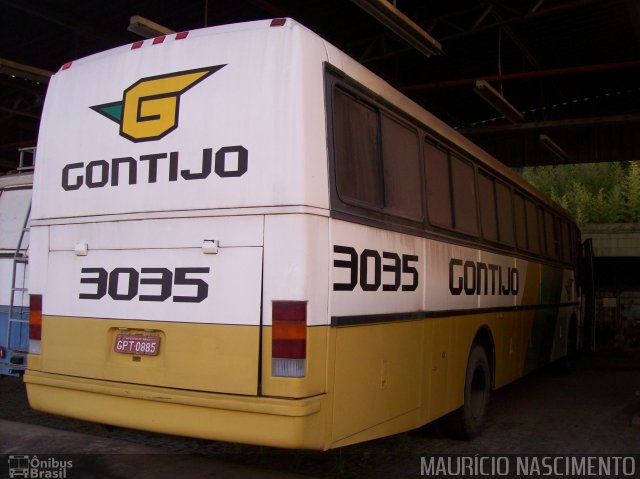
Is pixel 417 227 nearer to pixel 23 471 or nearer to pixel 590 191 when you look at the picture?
pixel 23 471

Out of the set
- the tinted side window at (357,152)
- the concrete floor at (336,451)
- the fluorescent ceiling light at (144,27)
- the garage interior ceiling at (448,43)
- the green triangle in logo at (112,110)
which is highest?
the garage interior ceiling at (448,43)

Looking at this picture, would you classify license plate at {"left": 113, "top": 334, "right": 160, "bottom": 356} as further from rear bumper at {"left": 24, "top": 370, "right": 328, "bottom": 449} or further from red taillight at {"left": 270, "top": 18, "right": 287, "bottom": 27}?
red taillight at {"left": 270, "top": 18, "right": 287, "bottom": 27}

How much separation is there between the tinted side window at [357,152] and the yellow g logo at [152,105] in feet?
3.03

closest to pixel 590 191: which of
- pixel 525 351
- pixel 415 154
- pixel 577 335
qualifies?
pixel 577 335

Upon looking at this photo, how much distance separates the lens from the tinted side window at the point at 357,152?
4133mm

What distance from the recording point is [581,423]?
726 centimetres

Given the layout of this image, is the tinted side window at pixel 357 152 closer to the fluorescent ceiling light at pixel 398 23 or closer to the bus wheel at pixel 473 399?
the fluorescent ceiling light at pixel 398 23

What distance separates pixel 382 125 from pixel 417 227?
937mm

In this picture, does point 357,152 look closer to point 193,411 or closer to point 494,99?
point 193,411

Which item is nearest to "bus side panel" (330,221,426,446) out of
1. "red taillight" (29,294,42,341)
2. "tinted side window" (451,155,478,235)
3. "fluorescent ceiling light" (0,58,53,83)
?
"tinted side window" (451,155,478,235)

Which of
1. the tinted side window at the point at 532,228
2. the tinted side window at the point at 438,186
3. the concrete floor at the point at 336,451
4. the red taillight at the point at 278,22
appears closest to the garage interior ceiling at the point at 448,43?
the tinted side window at the point at 438,186

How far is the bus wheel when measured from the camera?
6.18m

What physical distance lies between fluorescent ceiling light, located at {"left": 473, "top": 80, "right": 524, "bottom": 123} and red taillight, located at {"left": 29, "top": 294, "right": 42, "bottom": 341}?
6.70 m

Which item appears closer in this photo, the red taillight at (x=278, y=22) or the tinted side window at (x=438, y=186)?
the red taillight at (x=278, y=22)
